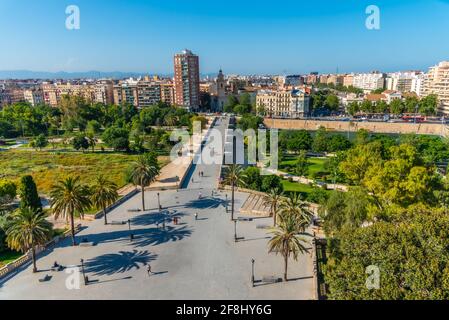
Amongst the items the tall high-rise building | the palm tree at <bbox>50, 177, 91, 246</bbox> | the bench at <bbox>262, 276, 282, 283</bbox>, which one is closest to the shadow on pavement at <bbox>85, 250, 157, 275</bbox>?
the palm tree at <bbox>50, 177, 91, 246</bbox>

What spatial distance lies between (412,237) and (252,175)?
23274mm

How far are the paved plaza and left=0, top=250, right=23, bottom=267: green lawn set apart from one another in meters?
2.66

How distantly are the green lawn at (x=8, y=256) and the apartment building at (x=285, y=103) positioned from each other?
93.4 m

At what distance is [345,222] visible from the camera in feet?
77.6

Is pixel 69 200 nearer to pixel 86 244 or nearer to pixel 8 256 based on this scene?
pixel 86 244

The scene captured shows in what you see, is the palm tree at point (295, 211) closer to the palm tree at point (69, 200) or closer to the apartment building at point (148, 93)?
the palm tree at point (69, 200)

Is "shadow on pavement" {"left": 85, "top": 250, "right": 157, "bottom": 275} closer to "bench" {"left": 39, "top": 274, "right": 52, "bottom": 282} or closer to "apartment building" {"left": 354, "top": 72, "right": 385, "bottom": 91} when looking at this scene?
"bench" {"left": 39, "top": 274, "right": 52, "bottom": 282}

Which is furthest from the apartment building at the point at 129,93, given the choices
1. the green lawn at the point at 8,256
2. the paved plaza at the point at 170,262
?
the green lawn at the point at 8,256

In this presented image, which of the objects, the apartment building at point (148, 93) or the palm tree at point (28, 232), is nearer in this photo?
the palm tree at point (28, 232)

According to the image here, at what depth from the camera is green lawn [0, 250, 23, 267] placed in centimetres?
2448

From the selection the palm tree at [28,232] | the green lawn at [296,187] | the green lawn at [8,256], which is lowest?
the green lawn at [8,256]

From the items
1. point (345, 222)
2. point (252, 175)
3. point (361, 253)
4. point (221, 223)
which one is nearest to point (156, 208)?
point (221, 223)

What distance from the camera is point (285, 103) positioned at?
110500 mm

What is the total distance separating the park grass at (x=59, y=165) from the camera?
151 ft
